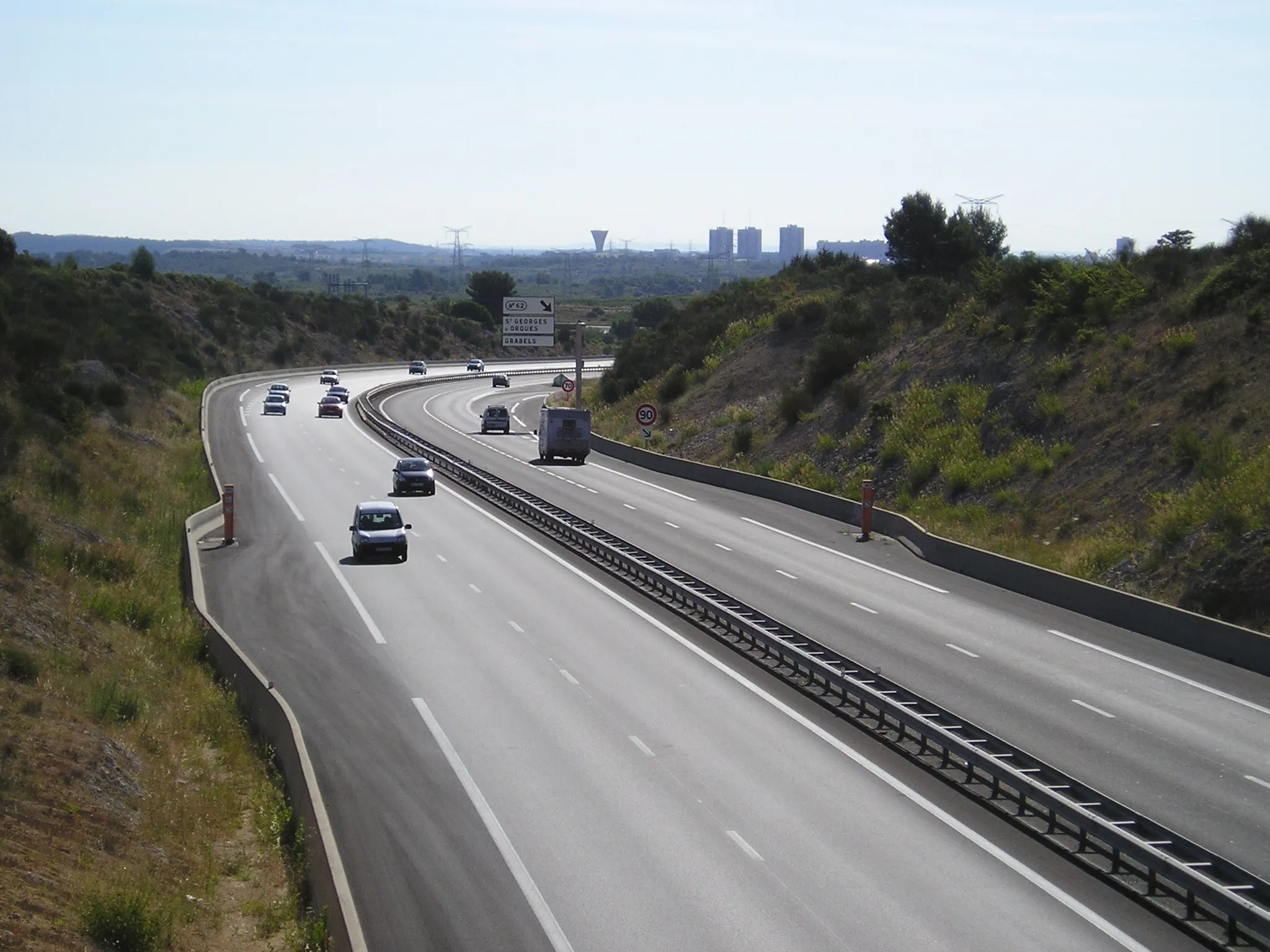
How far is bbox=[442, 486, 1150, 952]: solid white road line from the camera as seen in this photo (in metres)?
12.5

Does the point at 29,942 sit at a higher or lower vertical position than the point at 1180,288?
lower

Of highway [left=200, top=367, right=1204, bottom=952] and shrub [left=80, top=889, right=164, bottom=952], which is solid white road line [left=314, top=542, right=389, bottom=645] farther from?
shrub [left=80, top=889, right=164, bottom=952]

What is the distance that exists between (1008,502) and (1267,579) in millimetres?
12793

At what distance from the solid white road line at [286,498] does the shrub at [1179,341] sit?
27.4 meters

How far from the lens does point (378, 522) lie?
110 ft

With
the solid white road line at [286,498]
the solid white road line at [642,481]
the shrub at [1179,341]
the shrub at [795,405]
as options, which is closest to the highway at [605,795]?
the solid white road line at [286,498]

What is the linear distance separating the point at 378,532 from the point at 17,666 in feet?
43.9

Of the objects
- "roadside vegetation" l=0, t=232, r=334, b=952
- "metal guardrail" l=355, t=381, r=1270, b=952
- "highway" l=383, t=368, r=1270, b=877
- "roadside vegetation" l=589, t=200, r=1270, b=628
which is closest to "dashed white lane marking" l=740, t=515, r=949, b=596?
"highway" l=383, t=368, r=1270, b=877

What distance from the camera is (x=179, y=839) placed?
1567 cm

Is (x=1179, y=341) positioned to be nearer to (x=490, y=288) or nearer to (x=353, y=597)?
(x=353, y=597)

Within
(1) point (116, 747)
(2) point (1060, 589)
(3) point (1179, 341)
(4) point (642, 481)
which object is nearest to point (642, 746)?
(1) point (116, 747)

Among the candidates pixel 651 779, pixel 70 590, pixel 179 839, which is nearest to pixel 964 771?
pixel 651 779

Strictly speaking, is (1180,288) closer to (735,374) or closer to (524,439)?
(735,374)

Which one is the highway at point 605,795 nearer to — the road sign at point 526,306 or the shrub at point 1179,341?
the shrub at point 1179,341
